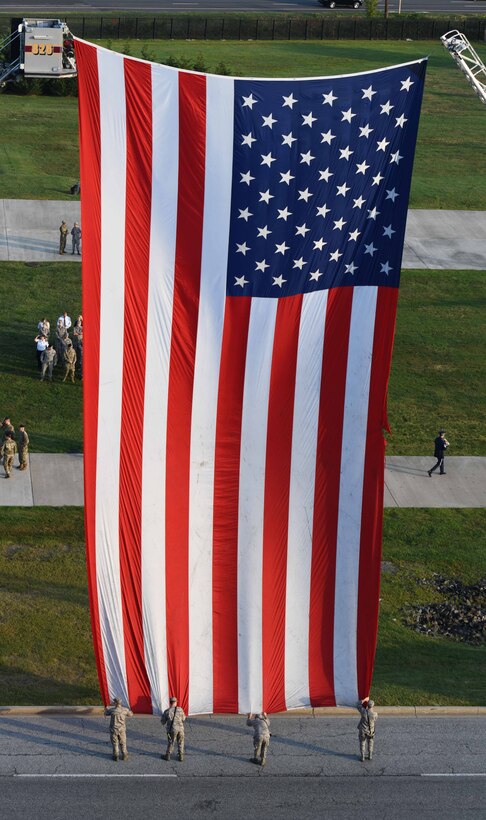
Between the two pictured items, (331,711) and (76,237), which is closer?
(331,711)

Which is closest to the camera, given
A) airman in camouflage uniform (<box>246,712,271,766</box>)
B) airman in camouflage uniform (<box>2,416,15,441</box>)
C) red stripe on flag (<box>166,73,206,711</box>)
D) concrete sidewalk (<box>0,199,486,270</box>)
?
red stripe on flag (<box>166,73,206,711</box>)

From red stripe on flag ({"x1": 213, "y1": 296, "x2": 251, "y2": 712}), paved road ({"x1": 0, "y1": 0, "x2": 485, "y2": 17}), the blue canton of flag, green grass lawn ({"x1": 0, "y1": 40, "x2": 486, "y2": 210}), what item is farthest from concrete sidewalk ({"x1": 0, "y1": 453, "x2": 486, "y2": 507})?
paved road ({"x1": 0, "y1": 0, "x2": 485, "y2": 17})

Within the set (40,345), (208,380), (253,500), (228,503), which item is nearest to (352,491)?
(253,500)

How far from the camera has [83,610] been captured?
2584 centimetres

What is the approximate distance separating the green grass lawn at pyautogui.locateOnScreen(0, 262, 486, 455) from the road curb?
34.4 ft

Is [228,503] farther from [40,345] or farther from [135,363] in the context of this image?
[40,345]

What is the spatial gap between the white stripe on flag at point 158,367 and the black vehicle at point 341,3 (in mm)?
64625

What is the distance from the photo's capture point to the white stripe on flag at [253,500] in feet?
57.2

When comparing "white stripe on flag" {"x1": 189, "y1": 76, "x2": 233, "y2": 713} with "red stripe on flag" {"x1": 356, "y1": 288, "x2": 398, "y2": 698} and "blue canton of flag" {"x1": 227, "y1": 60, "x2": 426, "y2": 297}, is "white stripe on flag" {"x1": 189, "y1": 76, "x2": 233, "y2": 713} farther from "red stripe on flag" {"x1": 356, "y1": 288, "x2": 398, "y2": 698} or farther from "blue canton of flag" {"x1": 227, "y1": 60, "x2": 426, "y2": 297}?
"red stripe on flag" {"x1": 356, "y1": 288, "x2": 398, "y2": 698}

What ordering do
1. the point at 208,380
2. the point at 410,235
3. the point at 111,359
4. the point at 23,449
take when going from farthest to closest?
the point at 410,235 → the point at 23,449 → the point at 208,380 → the point at 111,359

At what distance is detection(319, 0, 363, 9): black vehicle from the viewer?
77438mm

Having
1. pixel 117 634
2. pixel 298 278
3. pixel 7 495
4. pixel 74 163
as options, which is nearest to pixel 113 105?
pixel 298 278

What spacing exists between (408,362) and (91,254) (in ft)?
75.0

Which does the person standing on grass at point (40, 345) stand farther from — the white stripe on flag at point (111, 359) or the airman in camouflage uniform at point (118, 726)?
the white stripe on flag at point (111, 359)
